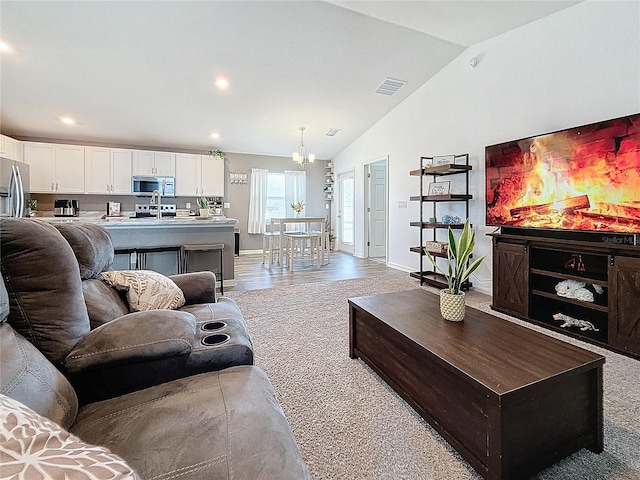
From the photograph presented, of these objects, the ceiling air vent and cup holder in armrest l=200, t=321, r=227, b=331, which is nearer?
cup holder in armrest l=200, t=321, r=227, b=331

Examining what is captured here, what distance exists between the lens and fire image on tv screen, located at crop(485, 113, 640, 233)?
2.40 meters

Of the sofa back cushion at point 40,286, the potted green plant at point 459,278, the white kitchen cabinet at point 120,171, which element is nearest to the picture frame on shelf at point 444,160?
the potted green plant at point 459,278

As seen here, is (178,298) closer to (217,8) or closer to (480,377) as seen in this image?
(480,377)

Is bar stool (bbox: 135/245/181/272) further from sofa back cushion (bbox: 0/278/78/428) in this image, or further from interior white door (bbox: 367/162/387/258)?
interior white door (bbox: 367/162/387/258)

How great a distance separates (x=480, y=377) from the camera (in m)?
1.23

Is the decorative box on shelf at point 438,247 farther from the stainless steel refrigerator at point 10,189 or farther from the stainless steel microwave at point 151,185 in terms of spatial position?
the stainless steel refrigerator at point 10,189

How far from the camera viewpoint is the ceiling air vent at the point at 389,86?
4.66m

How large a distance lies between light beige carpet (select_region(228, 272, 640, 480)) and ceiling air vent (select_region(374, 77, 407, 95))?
12.2 feet

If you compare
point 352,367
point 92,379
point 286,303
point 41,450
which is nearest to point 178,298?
point 92,379

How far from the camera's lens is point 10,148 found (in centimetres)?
527

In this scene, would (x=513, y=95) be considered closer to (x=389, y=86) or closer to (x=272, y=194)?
(x=389, y=86)

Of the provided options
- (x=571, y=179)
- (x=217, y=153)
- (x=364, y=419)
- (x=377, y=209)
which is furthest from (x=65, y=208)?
(x=571, y=179)

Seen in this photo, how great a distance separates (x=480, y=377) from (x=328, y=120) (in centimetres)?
546

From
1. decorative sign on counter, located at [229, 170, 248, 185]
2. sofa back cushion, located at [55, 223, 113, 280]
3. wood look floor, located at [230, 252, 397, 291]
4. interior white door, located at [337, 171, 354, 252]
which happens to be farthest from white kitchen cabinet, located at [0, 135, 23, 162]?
interior white door, located at [337, 171, 354, 252]
